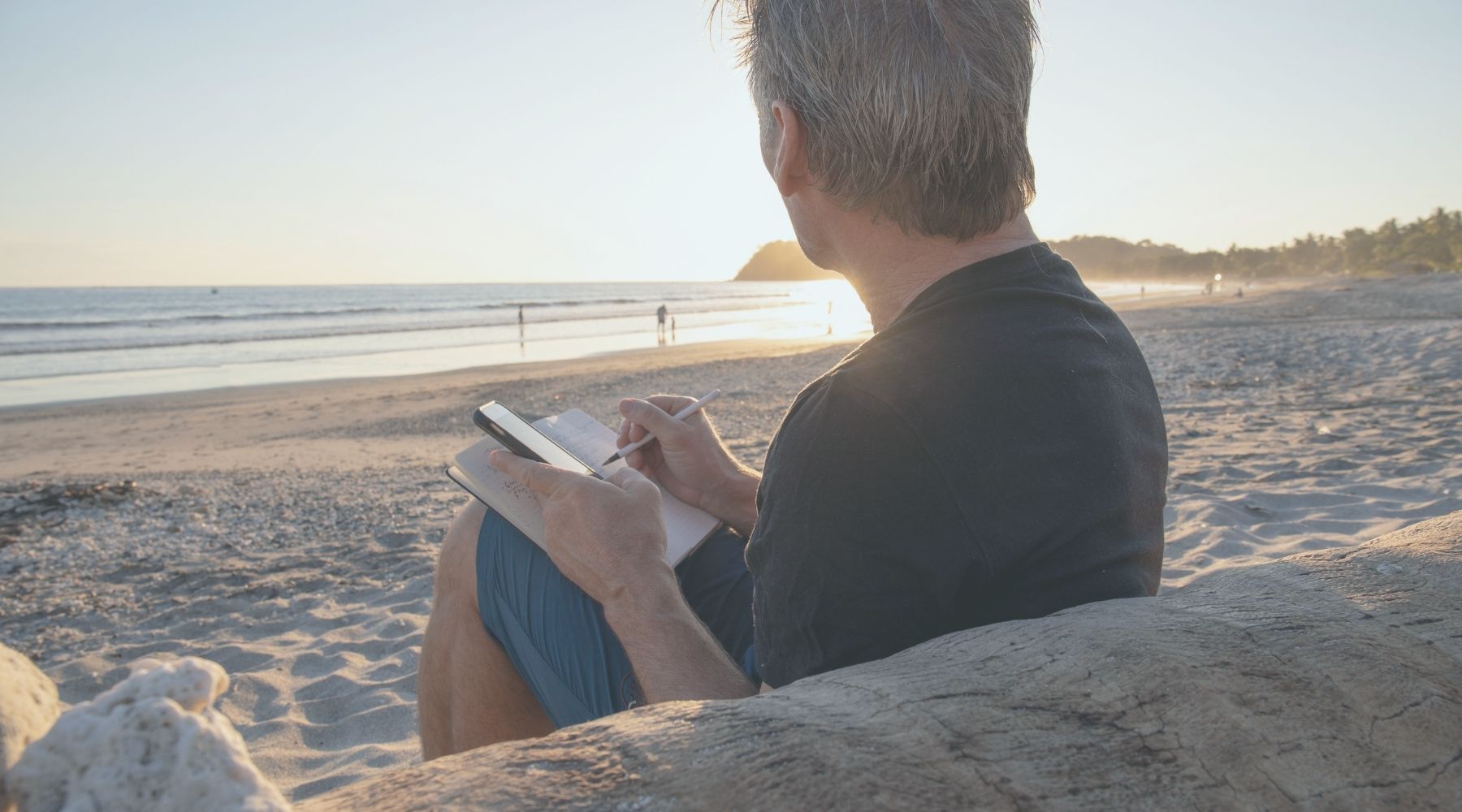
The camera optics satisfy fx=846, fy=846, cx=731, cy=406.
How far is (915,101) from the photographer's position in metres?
1.42

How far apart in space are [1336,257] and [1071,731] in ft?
253

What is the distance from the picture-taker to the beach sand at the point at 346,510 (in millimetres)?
3299

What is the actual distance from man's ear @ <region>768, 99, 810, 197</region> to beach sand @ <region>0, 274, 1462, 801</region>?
2157 mm

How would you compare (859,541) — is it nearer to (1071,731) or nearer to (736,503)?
(1071,731)

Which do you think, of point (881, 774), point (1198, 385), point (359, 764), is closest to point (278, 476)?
point (359, 764)

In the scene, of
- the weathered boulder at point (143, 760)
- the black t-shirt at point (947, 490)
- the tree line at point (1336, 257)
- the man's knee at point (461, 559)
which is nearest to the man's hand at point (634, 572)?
the black t-shirt at point (947, 490)

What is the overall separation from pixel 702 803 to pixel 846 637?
521 mm

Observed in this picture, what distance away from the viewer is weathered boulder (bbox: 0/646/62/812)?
62 cm

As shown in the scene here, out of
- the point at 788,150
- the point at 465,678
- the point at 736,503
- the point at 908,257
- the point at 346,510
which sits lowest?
the point at 346,510

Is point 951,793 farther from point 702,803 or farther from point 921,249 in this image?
point 921,249

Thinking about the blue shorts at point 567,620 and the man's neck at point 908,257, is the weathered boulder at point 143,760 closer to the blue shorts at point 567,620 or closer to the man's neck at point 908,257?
the blue shorts at point 567,620

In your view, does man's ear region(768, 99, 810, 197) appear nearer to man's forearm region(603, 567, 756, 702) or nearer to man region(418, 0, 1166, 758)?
man region(418, 0, 1166, 758)

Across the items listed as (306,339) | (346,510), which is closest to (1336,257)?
(306,339)

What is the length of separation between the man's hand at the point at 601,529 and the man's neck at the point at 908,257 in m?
0.60
